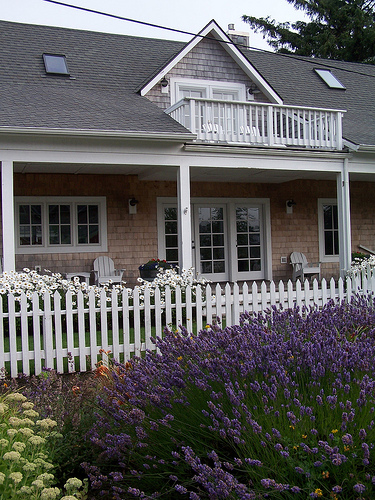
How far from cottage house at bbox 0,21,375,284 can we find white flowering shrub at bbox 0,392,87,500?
5.88 m

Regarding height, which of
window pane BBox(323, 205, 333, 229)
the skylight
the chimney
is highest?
the chimney

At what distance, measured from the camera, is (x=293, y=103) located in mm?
14578

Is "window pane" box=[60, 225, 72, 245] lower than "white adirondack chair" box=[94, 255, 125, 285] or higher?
higher

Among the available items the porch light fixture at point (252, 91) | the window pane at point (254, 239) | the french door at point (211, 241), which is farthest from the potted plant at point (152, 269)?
the porch light fixture at point (252, 91)

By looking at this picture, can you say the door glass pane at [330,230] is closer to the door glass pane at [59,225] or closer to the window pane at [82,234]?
the window pane at [82,234]

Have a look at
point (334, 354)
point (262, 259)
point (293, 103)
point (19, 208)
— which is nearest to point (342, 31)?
point (293, 103)

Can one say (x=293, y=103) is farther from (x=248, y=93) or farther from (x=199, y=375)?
(x=199, y=375)

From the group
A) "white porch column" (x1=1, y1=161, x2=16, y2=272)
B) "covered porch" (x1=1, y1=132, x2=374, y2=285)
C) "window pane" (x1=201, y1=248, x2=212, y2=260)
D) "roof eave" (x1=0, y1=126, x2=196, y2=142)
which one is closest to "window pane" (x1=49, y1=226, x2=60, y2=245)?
"covered porch" (x1=1, y1=132, x2=374, y2=285)

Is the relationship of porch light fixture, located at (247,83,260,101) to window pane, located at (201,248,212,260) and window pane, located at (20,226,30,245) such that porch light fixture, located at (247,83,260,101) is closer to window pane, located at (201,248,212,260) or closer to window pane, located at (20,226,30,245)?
window pane, located at (201,248,212,260)

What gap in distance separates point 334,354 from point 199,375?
0.79 meters

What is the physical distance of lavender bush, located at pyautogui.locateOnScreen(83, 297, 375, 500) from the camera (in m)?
2.54

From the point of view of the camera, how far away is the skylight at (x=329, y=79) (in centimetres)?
1666

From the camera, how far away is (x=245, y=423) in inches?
112

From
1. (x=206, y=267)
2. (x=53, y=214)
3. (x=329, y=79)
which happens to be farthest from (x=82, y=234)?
(x=329, y=79)
